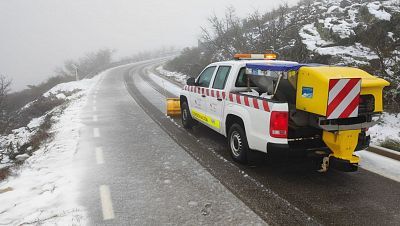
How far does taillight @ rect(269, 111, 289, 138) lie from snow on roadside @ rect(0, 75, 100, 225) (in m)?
3.16

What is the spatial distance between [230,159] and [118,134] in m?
4.04

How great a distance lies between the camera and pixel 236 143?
668 cm

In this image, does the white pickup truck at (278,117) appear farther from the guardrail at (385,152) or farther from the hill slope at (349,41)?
the hill slope at (349,41)

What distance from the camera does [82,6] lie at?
160000 millimetres

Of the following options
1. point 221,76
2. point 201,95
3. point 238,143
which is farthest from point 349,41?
point 238,143

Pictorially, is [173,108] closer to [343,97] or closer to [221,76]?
[221,76]

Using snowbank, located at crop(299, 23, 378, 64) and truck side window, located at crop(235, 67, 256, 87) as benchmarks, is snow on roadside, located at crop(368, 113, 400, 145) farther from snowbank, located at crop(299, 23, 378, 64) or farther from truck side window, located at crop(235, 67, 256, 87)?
truck side window, located at crop(235, 67, 256, 87)

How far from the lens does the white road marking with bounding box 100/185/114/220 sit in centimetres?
482

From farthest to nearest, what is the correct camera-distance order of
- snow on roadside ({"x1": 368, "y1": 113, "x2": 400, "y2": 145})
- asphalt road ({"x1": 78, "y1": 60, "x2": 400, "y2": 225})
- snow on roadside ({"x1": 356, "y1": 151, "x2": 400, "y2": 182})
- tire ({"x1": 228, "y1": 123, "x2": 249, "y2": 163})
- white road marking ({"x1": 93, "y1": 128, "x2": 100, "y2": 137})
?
white road marking ({"x1": 93, "y1": 128, "x2": 100, "y2": 137}) < snow on roadside ({"x1": 368, "y1": 113, "x2": 400, "y2": 145}) < tire ({"x1": 228, "y1": 123, "x2": 249, "y2": 163}) < snow on roadside ({"x1": 356, "y1": 151, "x2": 400, "y2": 182}) < asphalt road ({"x1": 78, "y1": 60, "x2": 400, "y2": 225})

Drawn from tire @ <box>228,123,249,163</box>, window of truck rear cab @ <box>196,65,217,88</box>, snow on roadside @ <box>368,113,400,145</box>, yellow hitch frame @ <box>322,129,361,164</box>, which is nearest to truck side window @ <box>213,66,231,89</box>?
window of truck rear cab @ <box>196,65,217,88</box>

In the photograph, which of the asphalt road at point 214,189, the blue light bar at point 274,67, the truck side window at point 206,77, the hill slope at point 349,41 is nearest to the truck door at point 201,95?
the truck side window at point 206,77

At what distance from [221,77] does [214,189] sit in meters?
2.76

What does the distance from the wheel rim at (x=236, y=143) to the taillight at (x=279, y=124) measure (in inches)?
44.5

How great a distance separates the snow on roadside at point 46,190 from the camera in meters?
4.89
